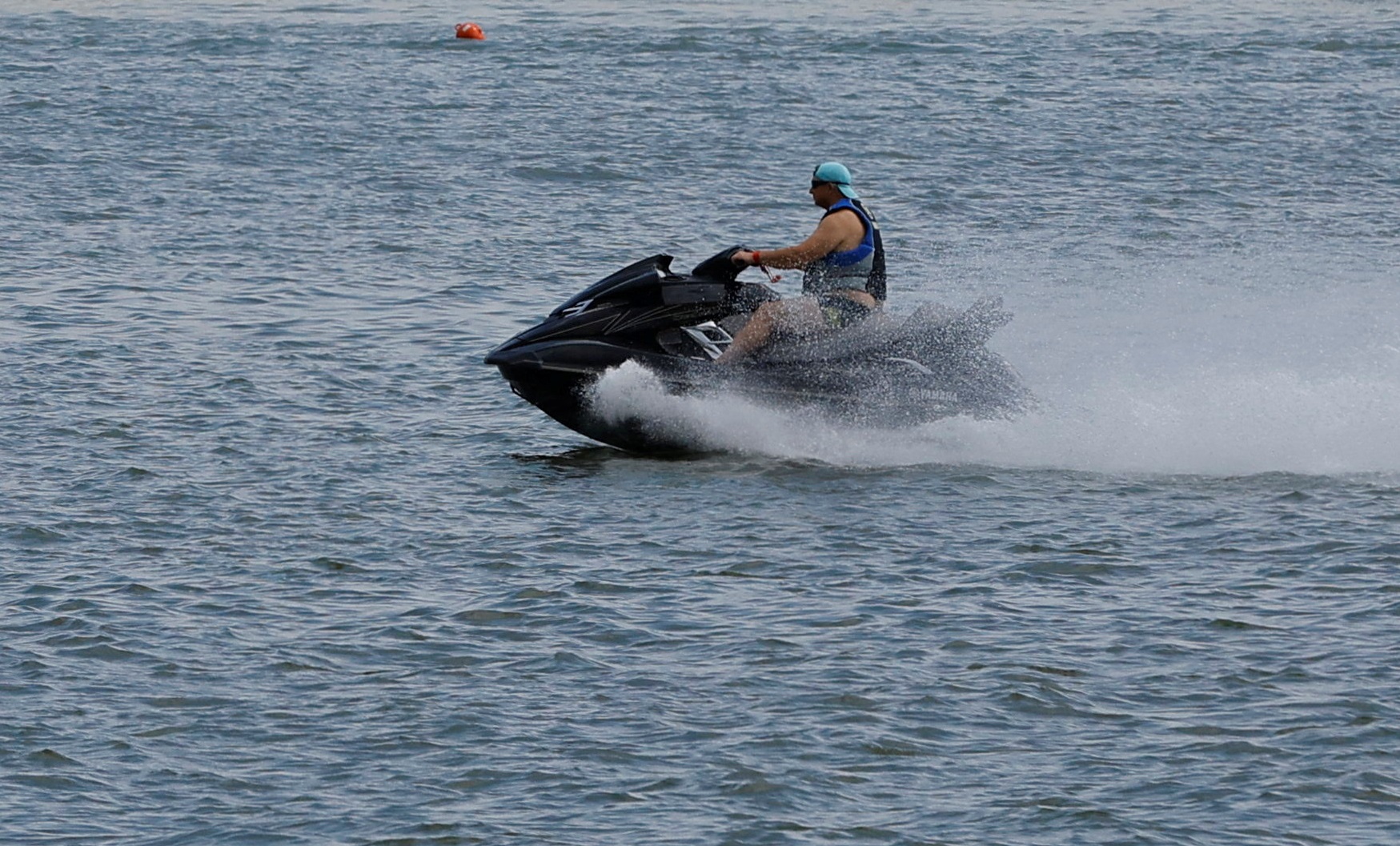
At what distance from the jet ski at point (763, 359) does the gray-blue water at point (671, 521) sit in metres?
0.19

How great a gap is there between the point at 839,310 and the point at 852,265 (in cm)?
29

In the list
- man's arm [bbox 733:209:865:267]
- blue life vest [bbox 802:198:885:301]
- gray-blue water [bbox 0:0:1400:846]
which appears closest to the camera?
gray-blue water [bbox 0:0:1400:846]

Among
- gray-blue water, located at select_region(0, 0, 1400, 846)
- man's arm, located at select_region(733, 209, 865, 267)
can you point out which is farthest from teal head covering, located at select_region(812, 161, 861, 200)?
gray-blue water, located at select_region(0, 0, 1400, 846)

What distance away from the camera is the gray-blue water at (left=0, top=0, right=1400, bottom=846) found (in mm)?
8383

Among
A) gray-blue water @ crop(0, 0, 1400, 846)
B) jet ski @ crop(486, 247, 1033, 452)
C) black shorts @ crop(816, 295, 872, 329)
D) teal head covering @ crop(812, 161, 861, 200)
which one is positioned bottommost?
gray-blue water @ crop(0, 0, 1400, 846)

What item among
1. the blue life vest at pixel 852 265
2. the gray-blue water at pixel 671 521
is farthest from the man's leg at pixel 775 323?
the gray-blue water at pixel 671 521

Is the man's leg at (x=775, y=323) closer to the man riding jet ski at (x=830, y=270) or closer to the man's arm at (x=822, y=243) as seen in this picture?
the man riding jet ski at (x=830, y=270)

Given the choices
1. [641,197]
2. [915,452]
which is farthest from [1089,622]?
[641,197]

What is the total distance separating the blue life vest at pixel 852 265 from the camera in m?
13.3

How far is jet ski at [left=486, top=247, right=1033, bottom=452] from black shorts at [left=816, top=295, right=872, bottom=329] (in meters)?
0.06

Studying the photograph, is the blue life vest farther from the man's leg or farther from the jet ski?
the jet ski

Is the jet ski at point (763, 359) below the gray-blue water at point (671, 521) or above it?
above

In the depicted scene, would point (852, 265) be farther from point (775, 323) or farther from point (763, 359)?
point (763, 359)

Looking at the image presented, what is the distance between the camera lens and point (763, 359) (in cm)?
1338
